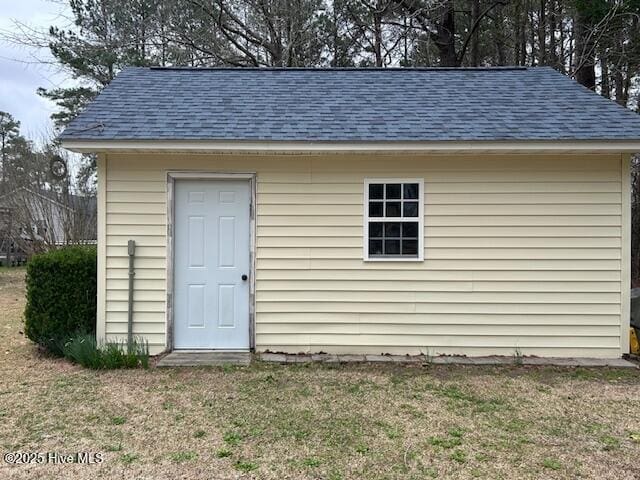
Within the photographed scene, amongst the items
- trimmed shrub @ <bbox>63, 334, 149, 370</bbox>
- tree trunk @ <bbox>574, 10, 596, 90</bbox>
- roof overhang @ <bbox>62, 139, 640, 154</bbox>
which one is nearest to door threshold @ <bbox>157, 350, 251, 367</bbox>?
trimmed shrub @ <bbox>63, 334, 149, 370</bbox>

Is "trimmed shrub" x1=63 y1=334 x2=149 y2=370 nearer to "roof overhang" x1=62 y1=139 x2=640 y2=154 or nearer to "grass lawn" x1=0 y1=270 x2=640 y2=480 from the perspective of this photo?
"grass lawn" x1=0 y1=270 x2=640 y2=480

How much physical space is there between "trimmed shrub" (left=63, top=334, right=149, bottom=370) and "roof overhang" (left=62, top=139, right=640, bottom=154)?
2231mm

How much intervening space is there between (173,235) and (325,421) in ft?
9.91

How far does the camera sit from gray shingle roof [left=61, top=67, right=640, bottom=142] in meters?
5.39

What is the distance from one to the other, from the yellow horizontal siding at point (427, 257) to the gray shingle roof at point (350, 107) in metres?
0.35

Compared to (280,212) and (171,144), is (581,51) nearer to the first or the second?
(280,212)

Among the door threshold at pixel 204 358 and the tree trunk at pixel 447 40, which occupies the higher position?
the tree trunk at pixel 447 40

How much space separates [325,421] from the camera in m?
3.80

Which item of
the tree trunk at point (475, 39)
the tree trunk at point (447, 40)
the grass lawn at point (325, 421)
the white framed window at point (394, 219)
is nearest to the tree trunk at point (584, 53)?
the tree trunk at point (475, 39)

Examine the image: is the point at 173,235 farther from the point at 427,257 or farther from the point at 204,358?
the point at 427,257

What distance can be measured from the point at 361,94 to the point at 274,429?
4802 mm

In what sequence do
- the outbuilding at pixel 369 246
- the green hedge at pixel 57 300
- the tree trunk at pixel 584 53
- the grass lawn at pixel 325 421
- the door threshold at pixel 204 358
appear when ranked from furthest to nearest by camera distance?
the tree trunk at pixel 584 53 < the outbuilding at pixel 369 246 < the green hedge at pixel 57 300 < the door threshold at pixel 204 358 < the grass lawn at pixel 325 421

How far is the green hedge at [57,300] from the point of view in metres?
5.48

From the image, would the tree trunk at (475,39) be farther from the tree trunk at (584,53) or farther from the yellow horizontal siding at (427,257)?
the yellow horizontal siding at (427,257)
